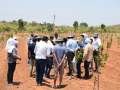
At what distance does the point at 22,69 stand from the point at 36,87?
5.09 metres

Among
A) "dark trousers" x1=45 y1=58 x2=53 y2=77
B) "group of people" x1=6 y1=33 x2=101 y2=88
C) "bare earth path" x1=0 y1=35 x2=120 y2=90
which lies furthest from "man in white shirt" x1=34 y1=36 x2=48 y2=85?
"dark trousers" x1=45 y1=58 x2=53 y2=77

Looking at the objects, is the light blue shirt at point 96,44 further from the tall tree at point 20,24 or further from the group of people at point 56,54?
the tall tree at point 20,24

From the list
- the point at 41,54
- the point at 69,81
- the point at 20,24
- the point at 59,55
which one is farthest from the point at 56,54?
the point at 20,24

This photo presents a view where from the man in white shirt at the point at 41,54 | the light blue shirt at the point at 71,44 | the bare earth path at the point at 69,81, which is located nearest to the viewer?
the man in white shirt at the point at 41,54

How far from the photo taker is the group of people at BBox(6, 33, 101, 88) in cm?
1377

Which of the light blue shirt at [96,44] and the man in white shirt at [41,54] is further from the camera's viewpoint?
the light blue shirt at [96,44]

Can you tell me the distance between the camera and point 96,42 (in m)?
17.0

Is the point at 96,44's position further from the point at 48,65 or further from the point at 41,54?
the point at 41,54

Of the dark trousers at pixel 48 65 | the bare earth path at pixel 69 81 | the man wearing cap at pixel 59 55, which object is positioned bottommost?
the bare earth path at pixel 69 81

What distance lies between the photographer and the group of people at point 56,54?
1377cm

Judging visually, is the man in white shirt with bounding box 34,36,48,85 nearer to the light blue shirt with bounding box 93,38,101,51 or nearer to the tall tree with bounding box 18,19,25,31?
the light blue shirt with bounding box 93,38,101,51

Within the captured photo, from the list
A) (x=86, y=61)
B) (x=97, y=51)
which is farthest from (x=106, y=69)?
(x=86, y=61)

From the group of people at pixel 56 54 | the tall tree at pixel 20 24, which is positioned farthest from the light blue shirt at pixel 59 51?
the tall tree at pixel 20 24

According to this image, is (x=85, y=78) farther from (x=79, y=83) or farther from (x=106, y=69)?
(x=106, y=69)
